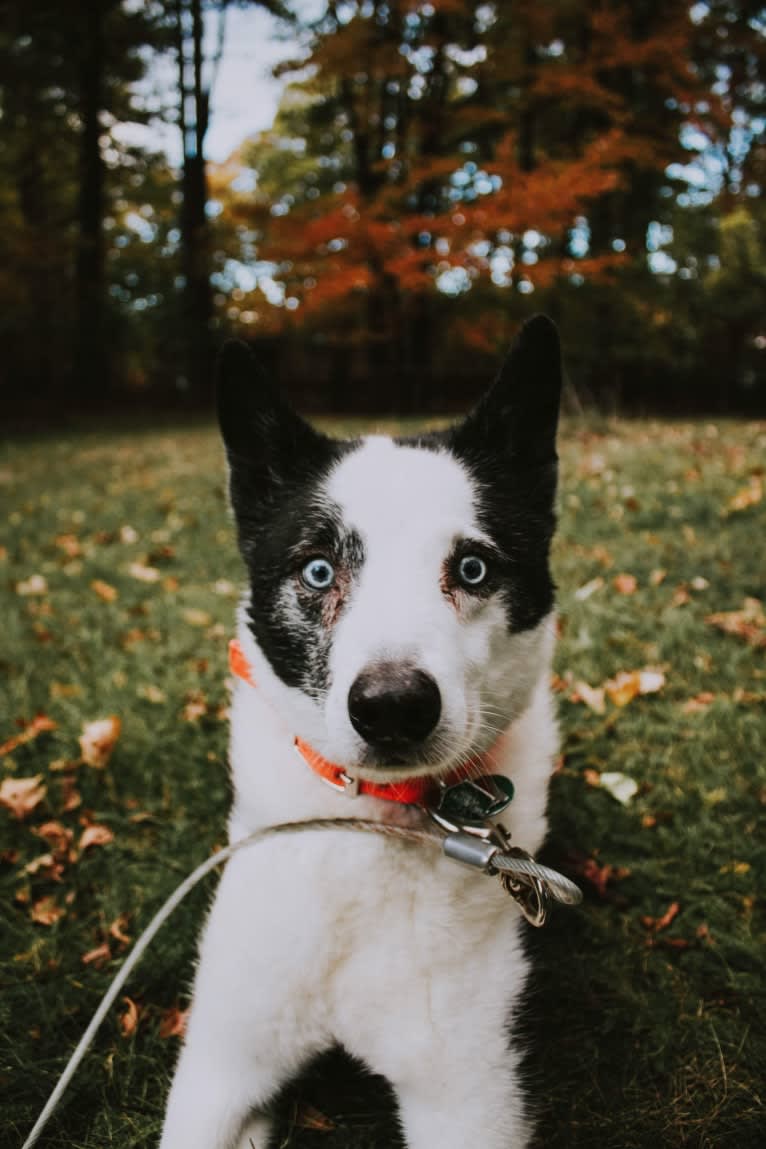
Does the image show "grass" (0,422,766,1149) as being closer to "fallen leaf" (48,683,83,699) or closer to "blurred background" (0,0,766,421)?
"fallen leaf" (48,683,83,699)

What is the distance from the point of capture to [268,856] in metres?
1.61

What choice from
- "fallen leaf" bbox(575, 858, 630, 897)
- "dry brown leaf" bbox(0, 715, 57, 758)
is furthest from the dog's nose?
"dry brown leaf" bbox(0, 715, 57, 758)

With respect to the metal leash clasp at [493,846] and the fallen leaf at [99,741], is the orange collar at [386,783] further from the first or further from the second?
the fallen leaf at [99,741]

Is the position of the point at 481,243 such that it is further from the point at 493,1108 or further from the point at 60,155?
the point at 60,155

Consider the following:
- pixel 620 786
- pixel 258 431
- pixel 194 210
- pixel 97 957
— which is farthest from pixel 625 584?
pixel 194 210

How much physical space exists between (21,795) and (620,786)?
2.02m

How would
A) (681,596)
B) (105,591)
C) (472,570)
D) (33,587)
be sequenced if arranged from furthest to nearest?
(33,587) < (105,591) < (681,596) < (472,570)

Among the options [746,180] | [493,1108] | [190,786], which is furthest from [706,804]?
[746,180]

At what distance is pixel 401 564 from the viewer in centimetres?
156

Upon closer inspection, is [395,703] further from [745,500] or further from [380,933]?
[745,500]

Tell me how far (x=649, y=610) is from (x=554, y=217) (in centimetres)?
866

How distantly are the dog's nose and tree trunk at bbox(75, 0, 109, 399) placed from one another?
1669 cm

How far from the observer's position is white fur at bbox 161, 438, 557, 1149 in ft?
4.70

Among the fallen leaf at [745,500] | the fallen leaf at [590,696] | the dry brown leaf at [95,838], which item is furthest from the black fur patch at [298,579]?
the fallen leaf at [745,500]
